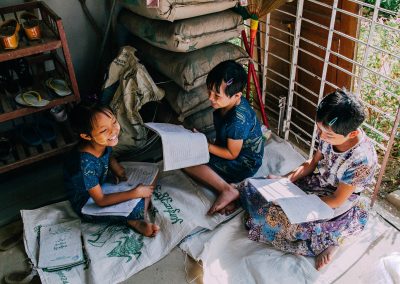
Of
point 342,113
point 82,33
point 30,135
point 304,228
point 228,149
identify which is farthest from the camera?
point 82,33

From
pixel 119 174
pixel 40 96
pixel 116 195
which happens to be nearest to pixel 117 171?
pixel 119 174

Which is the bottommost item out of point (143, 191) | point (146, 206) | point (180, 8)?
point (146, 206)

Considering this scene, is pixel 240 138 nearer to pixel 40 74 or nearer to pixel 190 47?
pixel 190 47

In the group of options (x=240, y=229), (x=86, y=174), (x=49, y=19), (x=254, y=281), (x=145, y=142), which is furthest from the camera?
(x=145, y=142)

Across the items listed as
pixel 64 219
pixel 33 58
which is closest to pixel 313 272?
pixel 64 219

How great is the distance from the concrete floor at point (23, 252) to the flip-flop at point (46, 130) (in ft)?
0.96

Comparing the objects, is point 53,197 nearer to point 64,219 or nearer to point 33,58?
point 64,219

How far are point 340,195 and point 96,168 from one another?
114 centimetres

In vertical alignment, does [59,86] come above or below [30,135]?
above

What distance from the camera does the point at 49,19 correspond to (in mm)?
2219

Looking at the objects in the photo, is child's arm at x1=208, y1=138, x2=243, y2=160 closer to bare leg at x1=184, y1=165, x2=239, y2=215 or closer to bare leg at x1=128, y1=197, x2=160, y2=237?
bare leg at x1=184, y1=165, x2=239, y2=215

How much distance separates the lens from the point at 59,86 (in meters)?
2.32

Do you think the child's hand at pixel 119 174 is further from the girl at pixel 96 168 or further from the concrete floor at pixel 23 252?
the concrete floor at pixel 23 252

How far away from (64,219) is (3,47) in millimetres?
926
